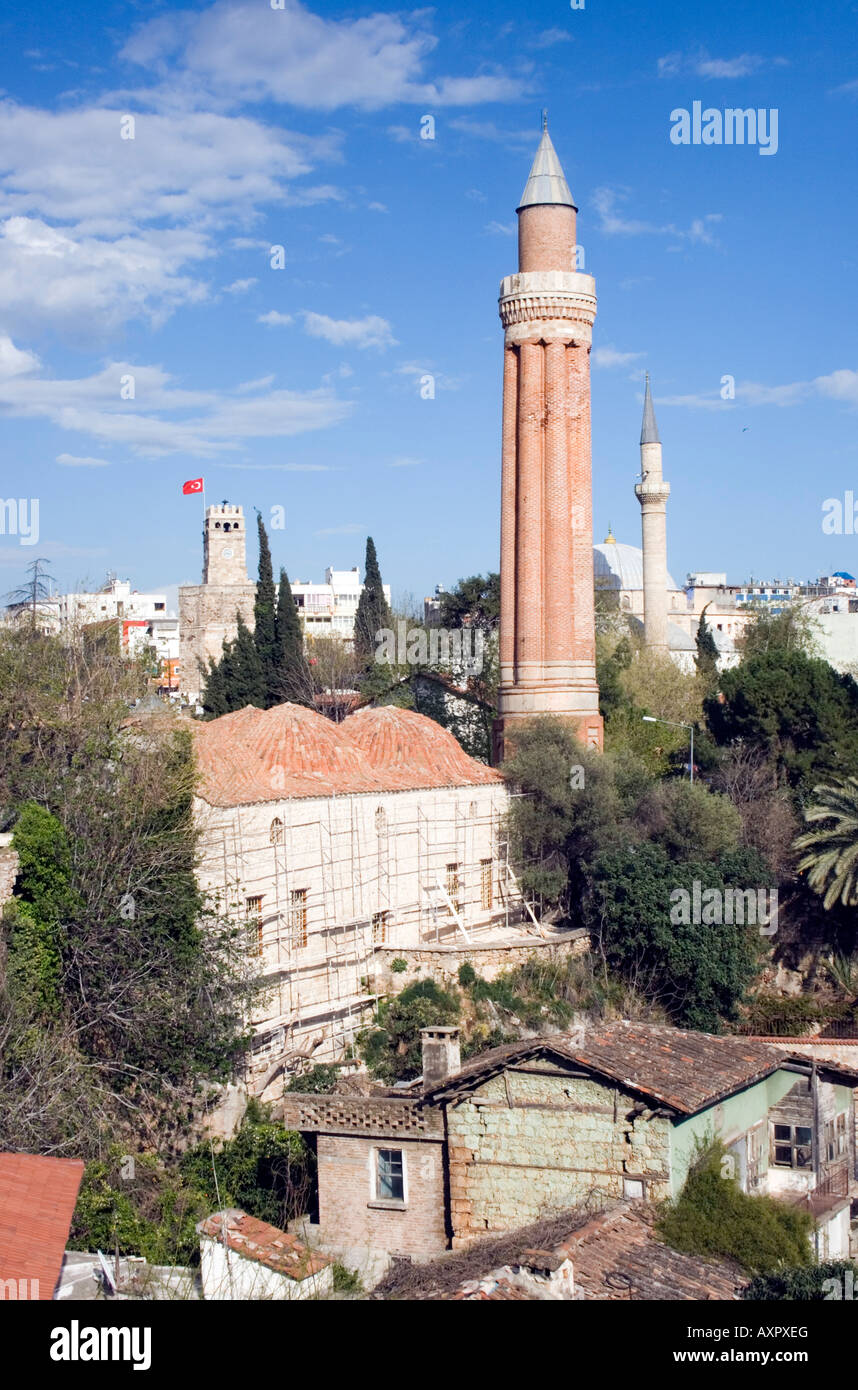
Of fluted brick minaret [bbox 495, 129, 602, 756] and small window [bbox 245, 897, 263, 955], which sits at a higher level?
fluted brick minaret [bbox 495, 129, 602, 756]

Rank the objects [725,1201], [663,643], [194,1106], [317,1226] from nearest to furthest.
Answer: [725,1201] → [317,1226] → [194,1106] → [663,643]

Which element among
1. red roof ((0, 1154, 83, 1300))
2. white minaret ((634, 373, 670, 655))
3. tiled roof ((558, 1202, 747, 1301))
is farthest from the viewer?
white minaret ((634, 373, 670, 655))

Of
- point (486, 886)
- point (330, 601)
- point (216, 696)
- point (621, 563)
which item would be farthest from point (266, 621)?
point (330, 601)

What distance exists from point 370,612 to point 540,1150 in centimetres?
3601

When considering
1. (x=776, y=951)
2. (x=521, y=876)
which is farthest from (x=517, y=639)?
(x=776, y=951)

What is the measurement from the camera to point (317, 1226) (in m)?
19.0

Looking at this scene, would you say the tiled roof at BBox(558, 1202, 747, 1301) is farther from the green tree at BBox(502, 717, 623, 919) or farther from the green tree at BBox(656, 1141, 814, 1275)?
the green tree at BBox(502, 717, 623, 919)

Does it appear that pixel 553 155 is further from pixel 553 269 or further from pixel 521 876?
pixel 521 876

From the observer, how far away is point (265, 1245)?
1645 cm

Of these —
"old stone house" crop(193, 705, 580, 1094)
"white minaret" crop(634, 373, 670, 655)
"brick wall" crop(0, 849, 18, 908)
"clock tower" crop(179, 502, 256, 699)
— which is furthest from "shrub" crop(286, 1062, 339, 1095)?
"clock tower" crop(179, 502, 256, 699)

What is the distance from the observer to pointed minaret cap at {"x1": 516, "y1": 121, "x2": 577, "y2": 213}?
3509 cm

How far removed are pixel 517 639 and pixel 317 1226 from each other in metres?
18.7

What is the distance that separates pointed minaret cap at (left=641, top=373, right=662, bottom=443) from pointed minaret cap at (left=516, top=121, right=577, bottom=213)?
30.5 m

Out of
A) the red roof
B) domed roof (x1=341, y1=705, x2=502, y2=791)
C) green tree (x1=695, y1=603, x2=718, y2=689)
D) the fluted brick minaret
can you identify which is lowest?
the red roof
